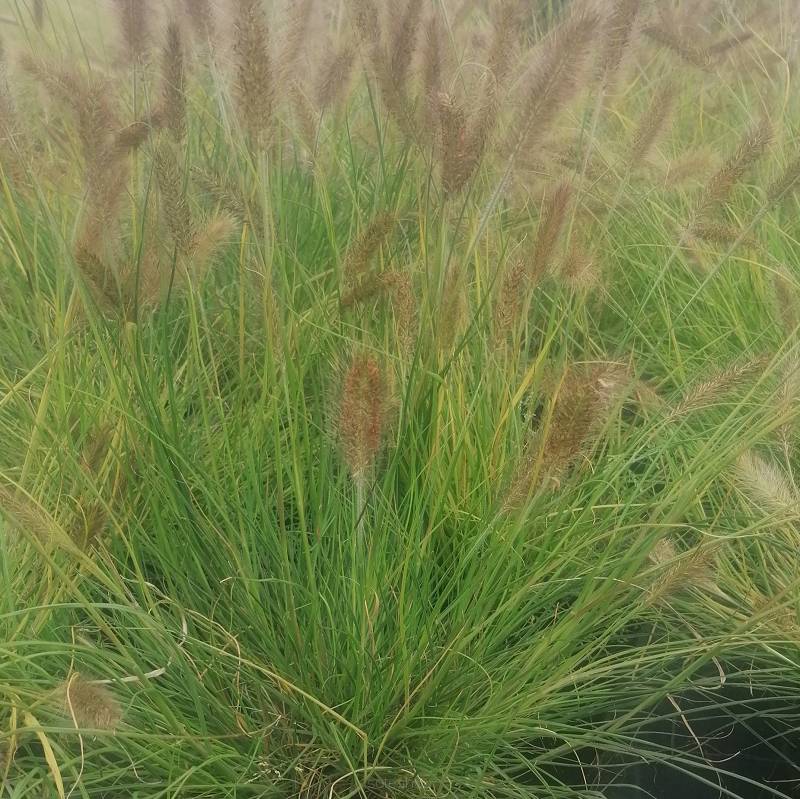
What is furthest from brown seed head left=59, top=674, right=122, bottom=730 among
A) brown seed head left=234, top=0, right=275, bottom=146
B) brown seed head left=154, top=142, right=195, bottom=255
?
brown seed head left=234, top=0, right=275, bottom=146

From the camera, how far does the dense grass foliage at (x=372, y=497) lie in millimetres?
1199

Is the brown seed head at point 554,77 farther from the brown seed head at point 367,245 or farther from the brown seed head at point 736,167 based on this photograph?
the brown seed head at point 736,167

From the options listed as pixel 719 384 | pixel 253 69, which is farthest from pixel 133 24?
pixel 719 384

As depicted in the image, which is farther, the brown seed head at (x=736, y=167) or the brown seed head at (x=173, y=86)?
the brown seed head at (x=736, y=167)

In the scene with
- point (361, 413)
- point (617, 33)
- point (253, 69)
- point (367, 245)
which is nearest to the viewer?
point (361, 413)

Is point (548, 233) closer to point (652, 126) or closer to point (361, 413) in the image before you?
point (361, 413)

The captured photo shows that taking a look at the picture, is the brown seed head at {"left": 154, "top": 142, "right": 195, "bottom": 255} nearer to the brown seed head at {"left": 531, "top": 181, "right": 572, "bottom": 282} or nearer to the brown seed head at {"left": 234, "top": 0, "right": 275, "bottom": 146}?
the brown seed head at {"left": 234, "top": 0, "right": 275, "bottom": 146}

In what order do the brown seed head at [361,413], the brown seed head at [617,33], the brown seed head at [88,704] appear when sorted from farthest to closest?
the brown seed head at [617,33]
the brown seed head at [361,413]
the brown seed head at [88,704]

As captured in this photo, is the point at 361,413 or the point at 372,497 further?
the point at 372,497

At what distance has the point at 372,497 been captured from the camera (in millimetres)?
1332

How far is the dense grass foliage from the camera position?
3.93 ft

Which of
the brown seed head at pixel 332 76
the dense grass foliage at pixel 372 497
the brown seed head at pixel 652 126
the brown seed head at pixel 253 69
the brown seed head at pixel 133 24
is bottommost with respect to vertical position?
the dense grass foliage at pixel 372 497

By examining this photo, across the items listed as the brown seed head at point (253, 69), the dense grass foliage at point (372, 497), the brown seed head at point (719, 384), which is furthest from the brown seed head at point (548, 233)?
the brown seed head at point (253, 69)

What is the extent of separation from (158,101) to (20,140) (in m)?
0.31
